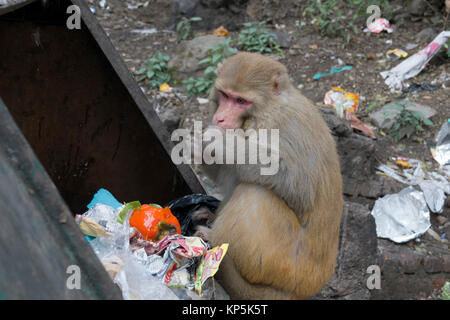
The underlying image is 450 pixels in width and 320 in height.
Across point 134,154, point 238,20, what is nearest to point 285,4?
point 238,20

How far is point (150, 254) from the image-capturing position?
2705mm

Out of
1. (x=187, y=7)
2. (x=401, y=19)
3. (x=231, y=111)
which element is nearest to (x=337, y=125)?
(x=231, y=111)

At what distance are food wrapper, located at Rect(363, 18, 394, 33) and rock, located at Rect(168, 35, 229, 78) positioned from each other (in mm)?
2661

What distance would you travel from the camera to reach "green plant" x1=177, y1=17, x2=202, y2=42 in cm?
892

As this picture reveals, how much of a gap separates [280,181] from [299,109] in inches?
19.5

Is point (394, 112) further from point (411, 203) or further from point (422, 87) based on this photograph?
point (411, 203)

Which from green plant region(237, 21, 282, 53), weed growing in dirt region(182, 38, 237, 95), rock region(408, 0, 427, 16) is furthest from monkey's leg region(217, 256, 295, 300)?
rock region(408, 0, 427, 16)

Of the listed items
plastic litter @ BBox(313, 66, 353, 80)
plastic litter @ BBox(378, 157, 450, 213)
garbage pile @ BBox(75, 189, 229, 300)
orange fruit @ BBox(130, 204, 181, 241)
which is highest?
garbage pile @ BBox(75, 189, 229, 300)

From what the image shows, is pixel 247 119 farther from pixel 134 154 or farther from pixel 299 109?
pixel 134 154

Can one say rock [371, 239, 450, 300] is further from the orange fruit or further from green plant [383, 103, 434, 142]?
the orange fruit

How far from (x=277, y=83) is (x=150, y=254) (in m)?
1.30

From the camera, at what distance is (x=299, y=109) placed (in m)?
2.93

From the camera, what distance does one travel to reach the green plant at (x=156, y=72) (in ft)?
25.5

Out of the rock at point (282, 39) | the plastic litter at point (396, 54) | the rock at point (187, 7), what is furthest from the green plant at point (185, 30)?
the plastic litter at point (396, 54)
